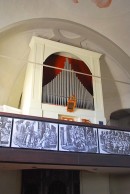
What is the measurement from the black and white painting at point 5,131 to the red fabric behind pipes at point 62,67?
240 centimetres

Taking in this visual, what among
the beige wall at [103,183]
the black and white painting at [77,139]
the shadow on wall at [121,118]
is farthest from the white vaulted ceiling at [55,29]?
the beige wall at [103,183]

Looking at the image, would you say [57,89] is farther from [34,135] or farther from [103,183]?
[103,183]

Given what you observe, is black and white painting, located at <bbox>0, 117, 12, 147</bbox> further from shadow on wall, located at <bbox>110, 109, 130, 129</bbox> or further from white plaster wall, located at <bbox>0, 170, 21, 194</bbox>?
shadow on wall, located at <bbox>110, 109, 130, 129</bbox>

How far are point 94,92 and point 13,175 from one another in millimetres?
3652

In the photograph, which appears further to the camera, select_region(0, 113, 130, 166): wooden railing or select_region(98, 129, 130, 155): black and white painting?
select_region(98, 129, 130, 155): black and white painting

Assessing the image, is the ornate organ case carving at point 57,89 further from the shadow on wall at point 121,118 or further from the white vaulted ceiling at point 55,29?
the shadow on wall at point 121,118

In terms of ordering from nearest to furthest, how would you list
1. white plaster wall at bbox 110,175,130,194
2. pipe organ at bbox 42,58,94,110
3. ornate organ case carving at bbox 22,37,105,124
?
ornate organ case carving at bbox 22,37,105,124
pipe organ at bbox 42,58,94,110
white plaster wall at bbox 110,175,130,194

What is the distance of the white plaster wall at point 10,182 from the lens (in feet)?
23.1

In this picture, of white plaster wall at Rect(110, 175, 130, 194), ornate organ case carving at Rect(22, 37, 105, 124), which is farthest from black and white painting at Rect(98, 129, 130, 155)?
white plaster wall at Rect(110, 175, 130, 194)

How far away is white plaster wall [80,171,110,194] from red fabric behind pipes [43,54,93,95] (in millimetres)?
2967

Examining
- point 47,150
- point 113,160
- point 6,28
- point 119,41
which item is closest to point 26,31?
point 6,28

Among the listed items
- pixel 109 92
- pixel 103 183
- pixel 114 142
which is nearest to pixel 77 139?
pixel 114 142

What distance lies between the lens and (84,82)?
779 cm

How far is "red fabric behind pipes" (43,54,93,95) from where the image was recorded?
7379 millimetres
